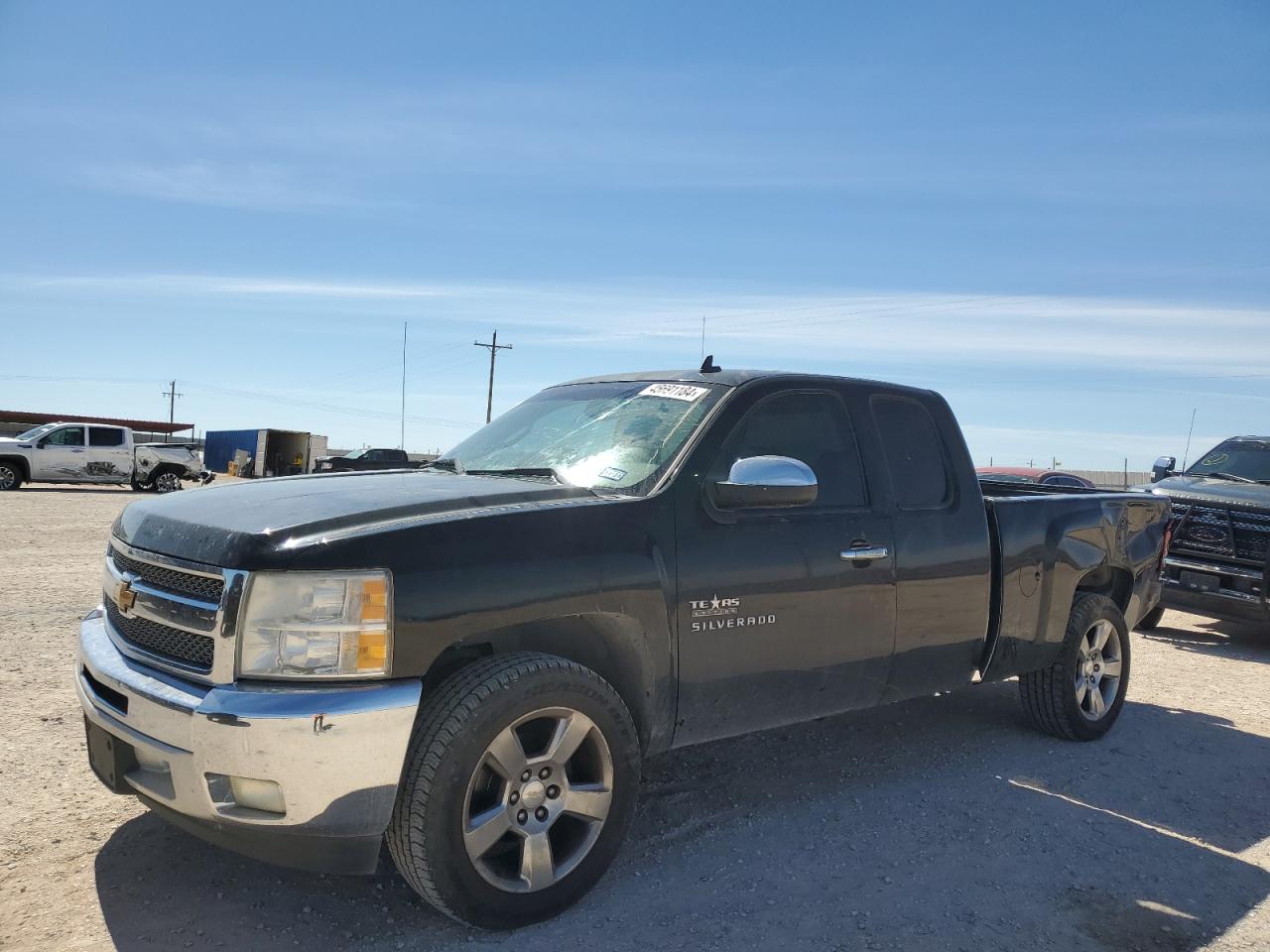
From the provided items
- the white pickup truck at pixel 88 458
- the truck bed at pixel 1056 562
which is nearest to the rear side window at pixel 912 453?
the truck bed at pixel 1056 562

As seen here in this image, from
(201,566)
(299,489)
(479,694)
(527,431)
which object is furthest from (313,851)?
(527,431)

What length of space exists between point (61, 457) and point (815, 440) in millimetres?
25237

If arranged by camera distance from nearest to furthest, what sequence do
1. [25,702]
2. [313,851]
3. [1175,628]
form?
[313,851] < [25,702] < [1175,628]

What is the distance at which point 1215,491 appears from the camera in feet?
31.2

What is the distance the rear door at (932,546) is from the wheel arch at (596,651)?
4.47ft

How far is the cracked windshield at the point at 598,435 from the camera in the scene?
151 inches

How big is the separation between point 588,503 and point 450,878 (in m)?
1.27

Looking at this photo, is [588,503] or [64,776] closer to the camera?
[588,503]

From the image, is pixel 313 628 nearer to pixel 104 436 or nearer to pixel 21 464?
pixel 21 464

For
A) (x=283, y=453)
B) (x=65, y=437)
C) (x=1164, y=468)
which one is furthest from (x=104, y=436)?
(x=1164, y=468)

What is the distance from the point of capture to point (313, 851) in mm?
2887

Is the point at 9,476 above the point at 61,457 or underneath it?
underneath

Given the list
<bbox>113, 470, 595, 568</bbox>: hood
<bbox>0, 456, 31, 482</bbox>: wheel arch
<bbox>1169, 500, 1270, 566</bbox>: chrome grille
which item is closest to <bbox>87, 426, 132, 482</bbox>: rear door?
<bbox>0, 456, 31, 482</bbox>: wheel arch

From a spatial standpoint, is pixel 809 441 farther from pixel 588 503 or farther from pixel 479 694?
pixel 479 694
